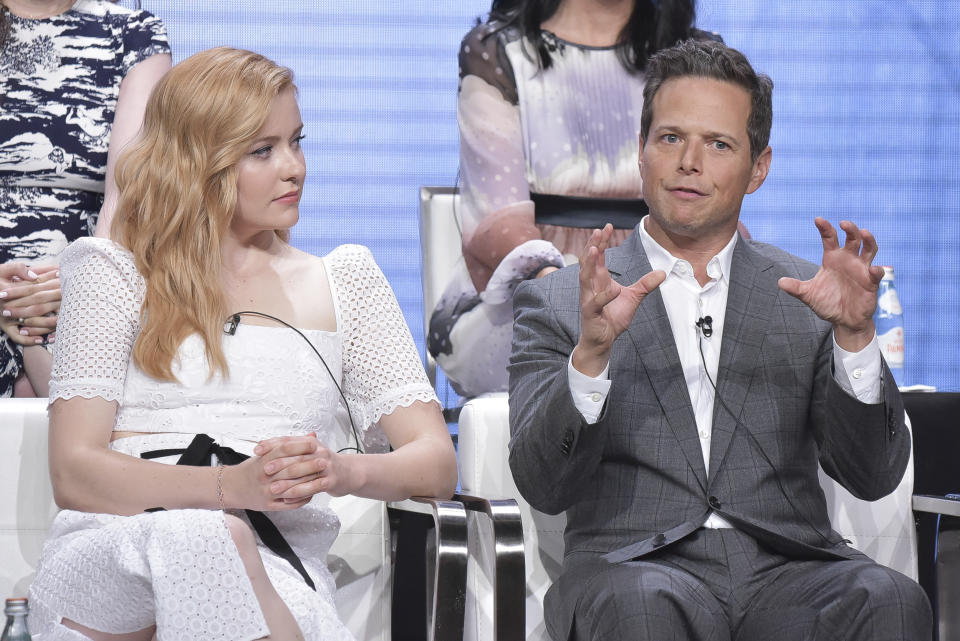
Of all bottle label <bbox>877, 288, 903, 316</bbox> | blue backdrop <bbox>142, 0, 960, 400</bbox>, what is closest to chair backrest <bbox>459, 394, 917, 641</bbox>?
bottle label <bbox>877, 288, 903, 316</bbox>

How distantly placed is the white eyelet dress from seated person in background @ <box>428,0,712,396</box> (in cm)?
73

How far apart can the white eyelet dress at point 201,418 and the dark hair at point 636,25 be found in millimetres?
1055

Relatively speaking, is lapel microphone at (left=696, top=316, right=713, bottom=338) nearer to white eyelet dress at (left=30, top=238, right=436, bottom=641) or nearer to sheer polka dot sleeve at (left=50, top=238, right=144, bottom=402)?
white eyelet dress at (left=30, top=238, right=436, bottom=641)

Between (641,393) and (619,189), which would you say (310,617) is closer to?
(641,393)

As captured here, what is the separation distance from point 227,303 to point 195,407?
21 centimetres

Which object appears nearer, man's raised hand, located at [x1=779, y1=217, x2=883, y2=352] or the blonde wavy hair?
man's raised hand, located at [x1=779, y1=217, x2=883, y2=352]

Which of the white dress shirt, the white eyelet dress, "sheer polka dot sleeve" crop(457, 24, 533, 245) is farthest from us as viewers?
"sheer polka dot sleeve" crop(457, 24, 533, 245)

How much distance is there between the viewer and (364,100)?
159 inches

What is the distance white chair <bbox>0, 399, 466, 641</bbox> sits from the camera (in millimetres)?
2502

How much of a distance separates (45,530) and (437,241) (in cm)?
133

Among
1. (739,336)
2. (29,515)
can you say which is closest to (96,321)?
(29,515)

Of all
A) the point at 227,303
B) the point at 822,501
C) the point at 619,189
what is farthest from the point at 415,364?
the point at 619,189

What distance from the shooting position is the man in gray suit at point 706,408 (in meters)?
2.08

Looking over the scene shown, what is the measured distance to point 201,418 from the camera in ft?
7.54
